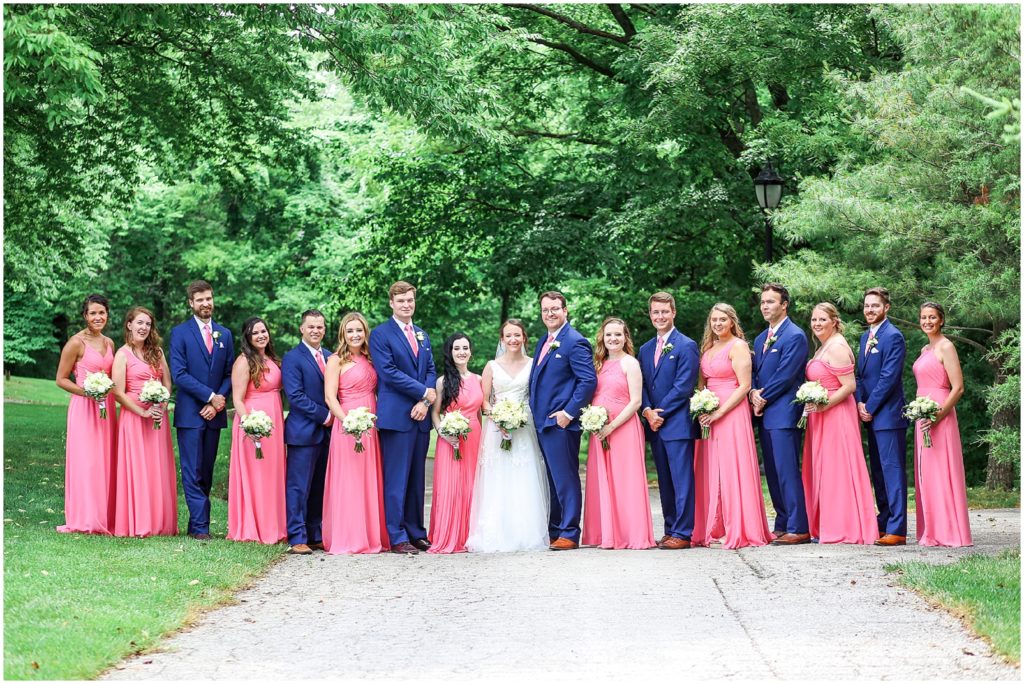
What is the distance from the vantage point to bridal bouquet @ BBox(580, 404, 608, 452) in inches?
428

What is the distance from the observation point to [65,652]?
6.54 meters

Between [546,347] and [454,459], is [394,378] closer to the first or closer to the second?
[454,459]

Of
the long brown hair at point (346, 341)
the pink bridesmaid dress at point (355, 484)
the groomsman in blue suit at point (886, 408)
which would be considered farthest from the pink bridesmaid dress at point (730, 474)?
the long brown hair at point (346, 341)

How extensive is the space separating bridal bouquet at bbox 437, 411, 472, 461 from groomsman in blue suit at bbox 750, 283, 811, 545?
8.63ft

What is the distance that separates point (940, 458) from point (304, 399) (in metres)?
5.70

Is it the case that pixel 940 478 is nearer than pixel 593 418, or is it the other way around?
pixel 593 418

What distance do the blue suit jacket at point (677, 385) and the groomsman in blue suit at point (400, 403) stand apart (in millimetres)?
2056

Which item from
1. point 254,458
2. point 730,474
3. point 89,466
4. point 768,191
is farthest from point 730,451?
point 768,191

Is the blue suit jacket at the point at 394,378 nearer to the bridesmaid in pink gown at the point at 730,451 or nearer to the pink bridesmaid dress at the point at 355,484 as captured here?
the pink bridesmaid dress at the point at 355,484

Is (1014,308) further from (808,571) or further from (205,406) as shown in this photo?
(205,406)

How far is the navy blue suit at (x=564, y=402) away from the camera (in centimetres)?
1108

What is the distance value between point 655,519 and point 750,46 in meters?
6.61

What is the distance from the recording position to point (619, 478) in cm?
1119

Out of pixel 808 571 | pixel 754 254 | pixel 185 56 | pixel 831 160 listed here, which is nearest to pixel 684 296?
pixel 754 254
